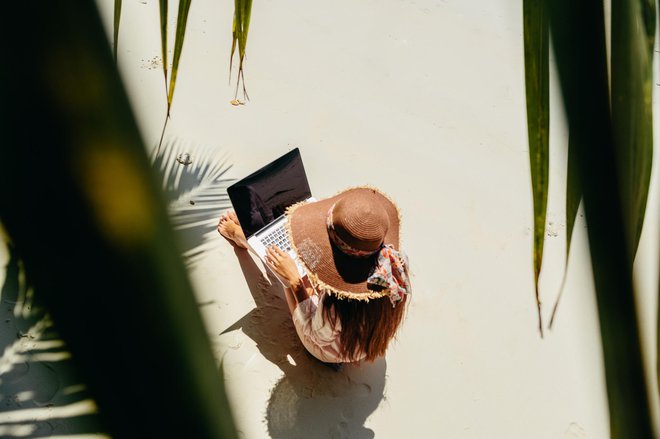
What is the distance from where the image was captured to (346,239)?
1.74m

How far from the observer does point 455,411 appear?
2342 millimetres

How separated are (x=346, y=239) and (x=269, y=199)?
0.63m

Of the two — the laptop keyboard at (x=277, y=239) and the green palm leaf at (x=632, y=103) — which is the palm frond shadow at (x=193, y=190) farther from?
the green palm leaf at (x=632, y=103)

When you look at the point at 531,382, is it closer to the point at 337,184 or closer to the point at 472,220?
the point at 472,220

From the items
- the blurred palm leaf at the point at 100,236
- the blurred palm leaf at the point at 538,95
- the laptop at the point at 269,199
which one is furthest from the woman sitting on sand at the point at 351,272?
the blurred palm leaf at the point at 538,95

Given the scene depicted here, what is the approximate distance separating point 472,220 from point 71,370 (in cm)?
201

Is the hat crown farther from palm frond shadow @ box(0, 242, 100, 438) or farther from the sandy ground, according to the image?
palm frond shadow @ box(0, 242, 100, 438)

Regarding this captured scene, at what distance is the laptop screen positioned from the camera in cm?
220

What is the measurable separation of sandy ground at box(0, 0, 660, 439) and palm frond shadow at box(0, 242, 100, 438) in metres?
0.58

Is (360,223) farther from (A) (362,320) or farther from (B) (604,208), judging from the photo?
(B) (604,208)

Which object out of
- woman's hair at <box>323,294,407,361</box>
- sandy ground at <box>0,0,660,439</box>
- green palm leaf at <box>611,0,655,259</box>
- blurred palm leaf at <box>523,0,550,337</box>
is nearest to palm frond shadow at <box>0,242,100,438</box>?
sandy ground at <box>0,0,660,439</box>

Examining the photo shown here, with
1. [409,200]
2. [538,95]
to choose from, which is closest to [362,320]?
[409,200]

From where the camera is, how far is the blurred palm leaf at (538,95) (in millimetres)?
528

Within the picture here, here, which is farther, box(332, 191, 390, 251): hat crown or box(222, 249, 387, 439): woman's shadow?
box(222, 249, 387, 439): woman's shadow
